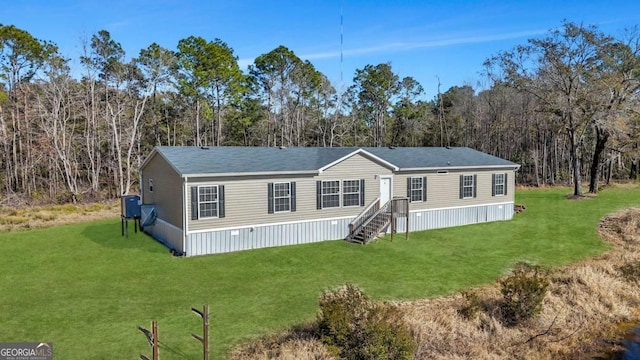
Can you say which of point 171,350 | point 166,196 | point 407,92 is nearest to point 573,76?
point 407,92

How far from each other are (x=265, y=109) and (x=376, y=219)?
28437 mm

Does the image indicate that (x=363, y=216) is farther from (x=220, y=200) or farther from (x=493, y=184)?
(x=493, y=184)

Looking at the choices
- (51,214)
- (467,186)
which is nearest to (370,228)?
(467,186)

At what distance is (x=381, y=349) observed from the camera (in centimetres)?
769

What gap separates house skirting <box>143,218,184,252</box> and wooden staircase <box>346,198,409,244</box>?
7.02 m

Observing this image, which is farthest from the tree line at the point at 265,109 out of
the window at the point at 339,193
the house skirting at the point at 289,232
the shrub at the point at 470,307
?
the shrub at the point at 470,307

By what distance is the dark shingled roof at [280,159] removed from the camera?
1570cm

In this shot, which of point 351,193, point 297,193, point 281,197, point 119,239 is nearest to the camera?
point 281,197

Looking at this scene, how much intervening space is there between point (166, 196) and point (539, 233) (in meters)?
17.1

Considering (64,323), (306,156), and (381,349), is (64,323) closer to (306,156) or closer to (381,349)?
(381,349)

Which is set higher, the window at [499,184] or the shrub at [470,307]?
the window at [499,184]

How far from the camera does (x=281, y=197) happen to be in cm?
1656

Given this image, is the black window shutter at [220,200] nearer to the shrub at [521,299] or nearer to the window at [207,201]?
the window at [207,201]
